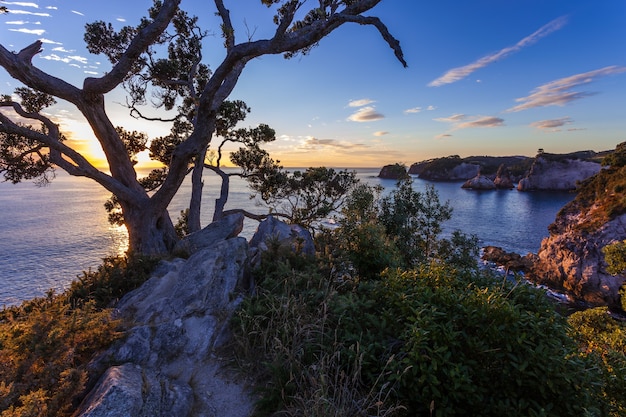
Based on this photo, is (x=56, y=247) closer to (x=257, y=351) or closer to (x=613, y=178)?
(x=257, y=351)

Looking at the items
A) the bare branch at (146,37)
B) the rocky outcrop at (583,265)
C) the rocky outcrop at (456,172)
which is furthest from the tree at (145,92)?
the rocky outcrop at (456,172)

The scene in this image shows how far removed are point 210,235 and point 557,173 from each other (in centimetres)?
13093

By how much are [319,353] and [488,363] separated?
238 centimetres

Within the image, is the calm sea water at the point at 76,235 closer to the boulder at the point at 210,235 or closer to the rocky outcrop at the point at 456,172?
the boulder at the point at 210,235

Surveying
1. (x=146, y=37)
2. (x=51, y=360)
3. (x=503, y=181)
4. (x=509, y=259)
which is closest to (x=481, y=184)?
(x=503, y=181)

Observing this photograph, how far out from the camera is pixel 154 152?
62.8ft

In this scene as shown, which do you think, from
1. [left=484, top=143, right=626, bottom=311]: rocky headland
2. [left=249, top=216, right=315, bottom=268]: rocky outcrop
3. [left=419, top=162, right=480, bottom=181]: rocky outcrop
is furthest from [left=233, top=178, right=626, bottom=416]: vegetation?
[left=419, top=162, right=480, bottom=181]: rocky outcrop

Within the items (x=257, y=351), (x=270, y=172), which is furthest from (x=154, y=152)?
(x=257, y=351)

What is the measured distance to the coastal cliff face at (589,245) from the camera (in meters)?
27.0

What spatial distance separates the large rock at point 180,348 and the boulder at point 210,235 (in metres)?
3.66

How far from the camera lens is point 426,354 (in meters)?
3.43

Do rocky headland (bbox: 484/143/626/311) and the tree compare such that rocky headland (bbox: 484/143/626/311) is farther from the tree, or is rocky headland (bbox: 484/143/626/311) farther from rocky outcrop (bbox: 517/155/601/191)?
rocky outcrop (bbox: 517/155/601/191)

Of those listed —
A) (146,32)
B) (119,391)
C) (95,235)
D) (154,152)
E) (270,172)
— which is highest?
(146,32)

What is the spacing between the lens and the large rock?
3.77 m
